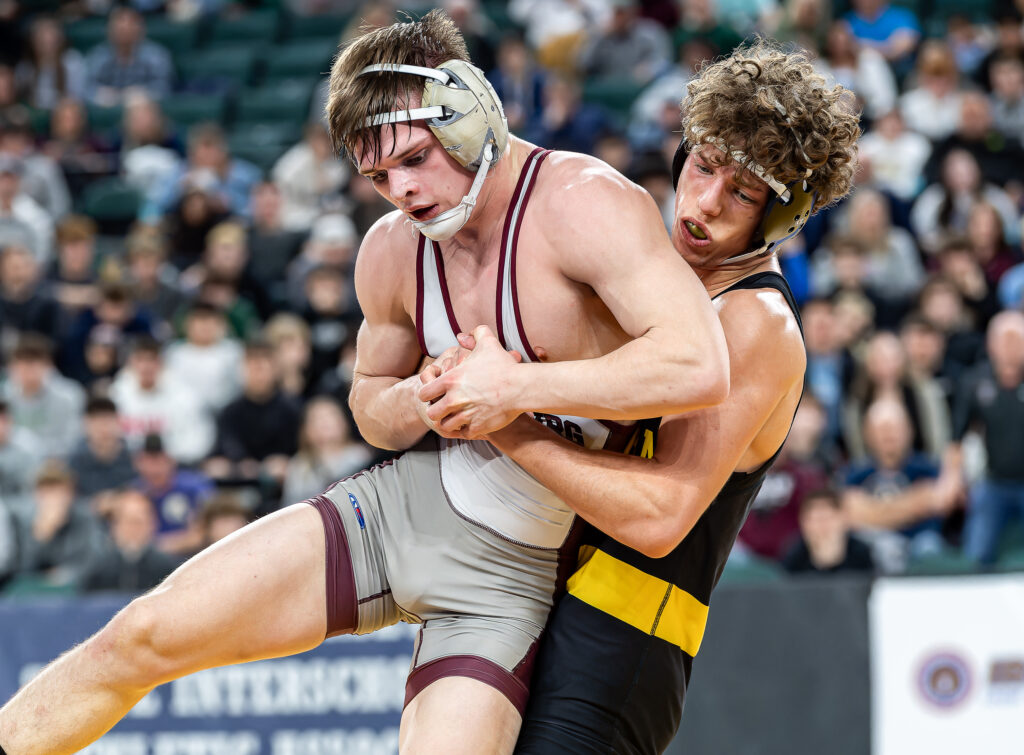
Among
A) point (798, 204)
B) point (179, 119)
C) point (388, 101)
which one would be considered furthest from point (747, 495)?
point (179, 119)

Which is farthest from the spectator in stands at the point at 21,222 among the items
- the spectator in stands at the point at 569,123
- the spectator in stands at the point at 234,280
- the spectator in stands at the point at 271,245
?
the spectator in stands at the point at 569,123

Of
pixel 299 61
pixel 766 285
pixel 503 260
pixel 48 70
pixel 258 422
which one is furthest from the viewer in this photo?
pixel 48 70

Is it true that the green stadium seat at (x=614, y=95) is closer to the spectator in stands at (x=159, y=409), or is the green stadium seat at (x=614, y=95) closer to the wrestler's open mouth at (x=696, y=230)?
the spectator in stands at (x=159, y=409)

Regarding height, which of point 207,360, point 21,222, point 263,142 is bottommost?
point 207,360

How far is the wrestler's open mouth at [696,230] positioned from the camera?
10.1ft

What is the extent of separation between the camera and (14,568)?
7176 mm

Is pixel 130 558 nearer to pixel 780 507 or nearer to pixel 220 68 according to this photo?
pixel 780 507

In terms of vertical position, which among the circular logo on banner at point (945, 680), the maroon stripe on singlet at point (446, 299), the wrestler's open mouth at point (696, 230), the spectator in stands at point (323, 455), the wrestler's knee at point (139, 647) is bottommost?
the circular logo on banner at point (945, 680)

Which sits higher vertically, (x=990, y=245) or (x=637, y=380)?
(x=637, y=380)

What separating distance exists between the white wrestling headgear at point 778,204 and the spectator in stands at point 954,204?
619cm

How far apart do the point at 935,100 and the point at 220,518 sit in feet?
20.2

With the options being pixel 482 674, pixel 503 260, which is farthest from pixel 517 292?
pixel 482 674

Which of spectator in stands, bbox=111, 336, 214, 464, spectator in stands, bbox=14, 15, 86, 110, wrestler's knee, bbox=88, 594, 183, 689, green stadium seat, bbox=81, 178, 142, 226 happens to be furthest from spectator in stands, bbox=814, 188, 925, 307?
spectator in stands, bbox=14, 15, 86, 110

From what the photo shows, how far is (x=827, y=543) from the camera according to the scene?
6.53 meters
